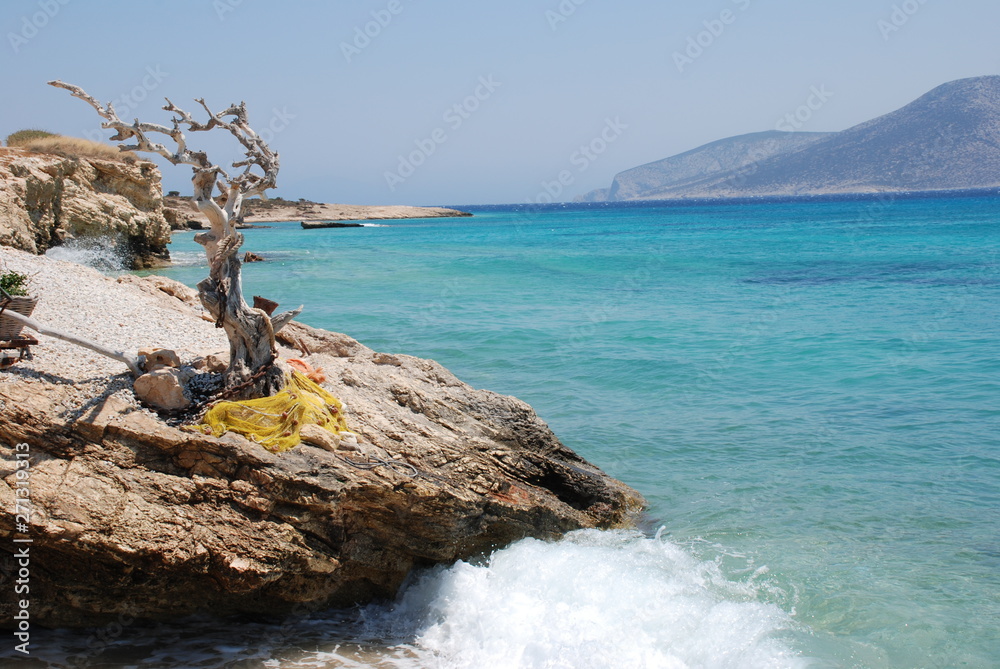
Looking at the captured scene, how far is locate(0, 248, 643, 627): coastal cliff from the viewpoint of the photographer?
610 centimetres

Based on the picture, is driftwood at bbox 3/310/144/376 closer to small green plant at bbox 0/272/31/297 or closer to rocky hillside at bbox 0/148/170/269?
small green plant at bbox 0/272/31/297

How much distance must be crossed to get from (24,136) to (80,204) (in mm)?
7635

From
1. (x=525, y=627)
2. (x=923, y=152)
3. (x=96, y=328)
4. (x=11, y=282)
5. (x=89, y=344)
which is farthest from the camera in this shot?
(x=923, y=152)

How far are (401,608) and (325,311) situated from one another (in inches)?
603

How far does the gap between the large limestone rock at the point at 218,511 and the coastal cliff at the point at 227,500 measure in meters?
0.01

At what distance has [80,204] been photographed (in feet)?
83.2

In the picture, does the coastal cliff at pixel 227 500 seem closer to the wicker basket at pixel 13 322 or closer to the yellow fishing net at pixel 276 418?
the yellow fishing net at pixel 276 418

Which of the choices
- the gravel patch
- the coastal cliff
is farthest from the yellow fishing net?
the gravel patch

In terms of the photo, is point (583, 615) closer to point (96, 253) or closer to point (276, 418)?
point (276, 418)

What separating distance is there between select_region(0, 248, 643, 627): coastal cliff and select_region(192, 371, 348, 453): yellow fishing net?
0.36ft

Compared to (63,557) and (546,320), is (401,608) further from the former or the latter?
(546,320)

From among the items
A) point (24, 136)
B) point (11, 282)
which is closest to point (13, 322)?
point (11, 282)

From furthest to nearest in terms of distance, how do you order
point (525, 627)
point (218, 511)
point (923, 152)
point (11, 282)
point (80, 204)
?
1. point (923, 152)
2. point (80, 204)
3. point (11, 282)
4. point (525, 627)
5. point (218, 511)

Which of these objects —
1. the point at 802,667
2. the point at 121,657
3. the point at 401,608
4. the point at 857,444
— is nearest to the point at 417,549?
the point at 401,608
